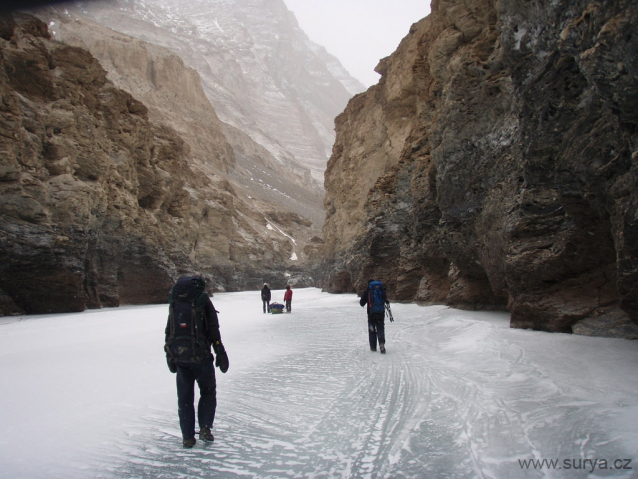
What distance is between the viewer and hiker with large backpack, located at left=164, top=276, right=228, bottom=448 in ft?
9.75

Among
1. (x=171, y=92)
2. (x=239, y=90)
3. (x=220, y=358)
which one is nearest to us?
(x=220, y=358)

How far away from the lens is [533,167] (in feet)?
20.5

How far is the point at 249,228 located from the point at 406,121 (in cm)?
3149

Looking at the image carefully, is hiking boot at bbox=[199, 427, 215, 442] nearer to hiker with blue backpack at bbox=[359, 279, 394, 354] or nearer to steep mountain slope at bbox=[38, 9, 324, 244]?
hiker with blue backpack at bbox=[359, 279, 394, 354]

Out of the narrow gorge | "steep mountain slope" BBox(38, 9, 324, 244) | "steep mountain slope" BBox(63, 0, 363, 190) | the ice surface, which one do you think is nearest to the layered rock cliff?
the narrow gorge

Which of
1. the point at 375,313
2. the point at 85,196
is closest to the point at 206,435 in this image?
the point at 375,313

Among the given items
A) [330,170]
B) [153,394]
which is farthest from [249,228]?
[153,394]

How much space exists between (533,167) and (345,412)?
5.09 meters

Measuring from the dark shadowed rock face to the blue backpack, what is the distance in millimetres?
2675

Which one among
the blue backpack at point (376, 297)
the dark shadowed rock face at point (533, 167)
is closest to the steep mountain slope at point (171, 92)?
the dark shadowed rock face at point (533, 167)

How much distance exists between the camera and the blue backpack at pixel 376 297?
6.32 m

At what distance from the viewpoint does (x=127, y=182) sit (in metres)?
21.1

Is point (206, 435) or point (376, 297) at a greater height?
point (376, 297)

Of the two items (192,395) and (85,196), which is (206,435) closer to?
(192,395)
